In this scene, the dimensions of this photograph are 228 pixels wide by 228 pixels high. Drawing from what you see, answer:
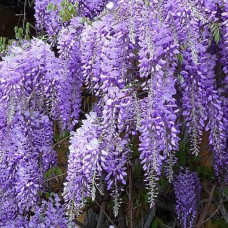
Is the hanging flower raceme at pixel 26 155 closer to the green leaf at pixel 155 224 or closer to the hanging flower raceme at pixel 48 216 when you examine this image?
the hanging flower raceme at pixel 48 216

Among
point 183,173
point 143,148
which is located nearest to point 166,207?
point 183,173

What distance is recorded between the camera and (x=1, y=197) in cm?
332

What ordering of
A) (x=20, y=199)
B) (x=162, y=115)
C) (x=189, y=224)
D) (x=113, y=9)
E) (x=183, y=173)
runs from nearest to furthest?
1. (x=162, y=115)
2. (x=113, y=9)
3. (x=20, y=199)
4. (x=189, y=224)
5. (x=183, y=173)

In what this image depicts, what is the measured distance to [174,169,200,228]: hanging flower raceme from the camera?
148 inches

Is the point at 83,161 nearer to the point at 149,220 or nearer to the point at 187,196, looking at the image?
the point at 187,196

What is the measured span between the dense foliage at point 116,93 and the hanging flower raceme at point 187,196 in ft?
1.51

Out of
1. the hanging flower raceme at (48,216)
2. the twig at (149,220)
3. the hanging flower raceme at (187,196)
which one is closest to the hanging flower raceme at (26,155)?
the hanging flower raceme at (48,216)

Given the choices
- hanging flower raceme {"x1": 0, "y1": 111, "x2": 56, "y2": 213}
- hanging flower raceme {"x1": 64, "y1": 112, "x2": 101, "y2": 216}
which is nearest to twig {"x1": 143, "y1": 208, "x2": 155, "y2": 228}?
hanging flower raceme {"x1": 0, "y1": 111, "x2": 56, "y2": 213}

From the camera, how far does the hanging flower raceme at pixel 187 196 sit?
375 centimetres

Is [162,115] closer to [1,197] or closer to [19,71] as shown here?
[19,71]

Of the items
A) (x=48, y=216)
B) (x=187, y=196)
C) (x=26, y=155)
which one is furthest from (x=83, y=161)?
(x=187, y=196)

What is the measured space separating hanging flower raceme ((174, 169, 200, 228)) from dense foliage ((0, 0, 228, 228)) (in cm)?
46

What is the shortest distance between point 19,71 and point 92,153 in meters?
0.65

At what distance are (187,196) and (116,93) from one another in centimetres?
142
